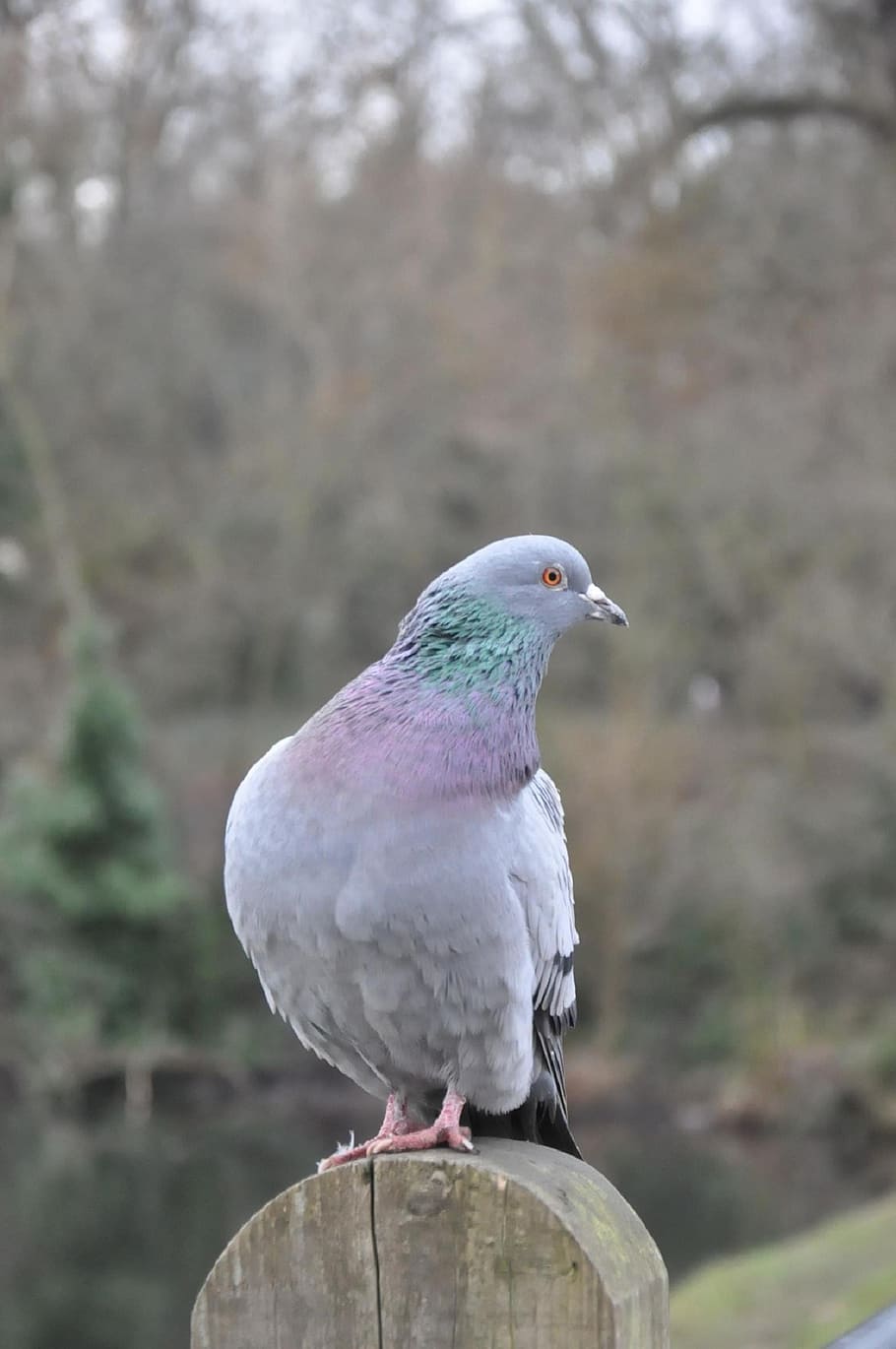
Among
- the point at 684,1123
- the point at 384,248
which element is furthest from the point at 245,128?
the point at 684,1123

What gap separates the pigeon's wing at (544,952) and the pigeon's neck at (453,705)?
10 centimetres

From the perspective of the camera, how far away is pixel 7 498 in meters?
21.3

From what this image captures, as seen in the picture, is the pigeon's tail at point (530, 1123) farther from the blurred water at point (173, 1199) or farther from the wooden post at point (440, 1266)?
the blurred water at point (173, 1199)

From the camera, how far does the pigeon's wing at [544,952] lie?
269 centimetres

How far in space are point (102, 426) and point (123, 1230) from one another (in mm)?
11429

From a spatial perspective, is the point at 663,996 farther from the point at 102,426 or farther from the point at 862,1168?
the point at 102,426


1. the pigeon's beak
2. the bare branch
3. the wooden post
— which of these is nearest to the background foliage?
the bare branch

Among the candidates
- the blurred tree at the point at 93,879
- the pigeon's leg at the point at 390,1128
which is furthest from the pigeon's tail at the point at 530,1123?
the blurred tree at the point at 93,879

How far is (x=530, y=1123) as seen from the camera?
2.88 meters

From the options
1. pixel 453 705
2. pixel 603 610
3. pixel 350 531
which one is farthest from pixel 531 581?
pixel 350 531

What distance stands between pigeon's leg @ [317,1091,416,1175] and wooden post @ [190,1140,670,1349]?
0.39 m

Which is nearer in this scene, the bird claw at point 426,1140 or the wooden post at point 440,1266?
the wooden post at point 440,1266

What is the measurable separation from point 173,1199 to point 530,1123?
14.2 meters

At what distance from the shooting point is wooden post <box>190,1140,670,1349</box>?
1.76m
